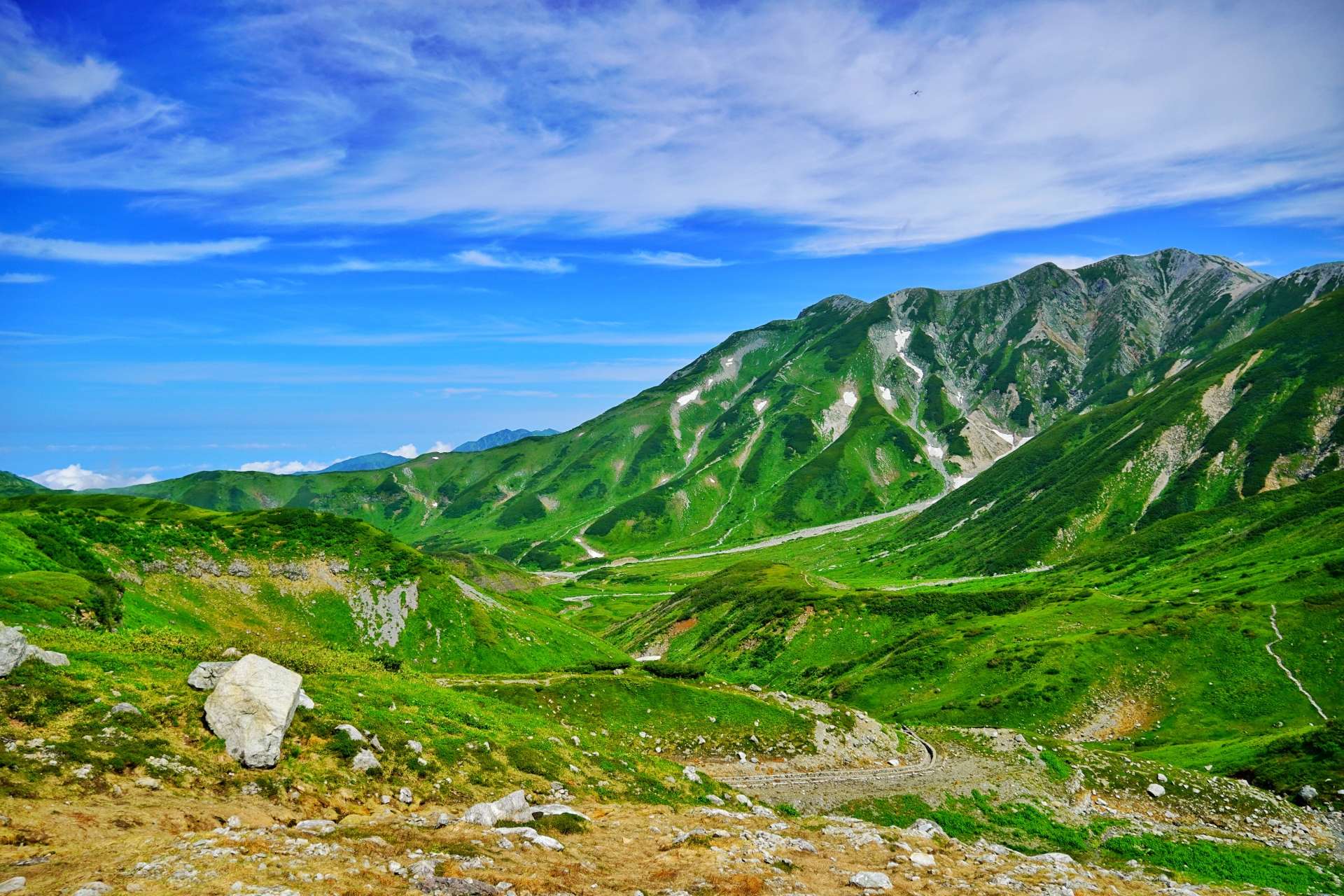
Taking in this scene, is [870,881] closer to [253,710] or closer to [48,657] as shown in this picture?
[253,710]

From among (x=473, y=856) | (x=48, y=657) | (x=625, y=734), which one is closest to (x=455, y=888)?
(x=473, y=856)

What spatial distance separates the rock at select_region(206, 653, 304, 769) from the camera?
866 inches

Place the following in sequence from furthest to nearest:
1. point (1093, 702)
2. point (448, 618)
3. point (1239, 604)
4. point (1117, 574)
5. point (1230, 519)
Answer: point (1230, 519), point (1117, 574), point (1239, 604), point (448, 618), point (1093, 702)

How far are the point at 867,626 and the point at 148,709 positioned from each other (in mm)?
103301

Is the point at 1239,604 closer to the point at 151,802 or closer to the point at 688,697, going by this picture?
the point at 688,697

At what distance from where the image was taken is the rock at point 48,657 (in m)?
23.0

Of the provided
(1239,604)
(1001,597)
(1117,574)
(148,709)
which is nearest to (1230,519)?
(1117,574)

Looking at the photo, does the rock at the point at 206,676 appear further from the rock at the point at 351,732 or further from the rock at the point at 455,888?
the rock at the point at 455,888

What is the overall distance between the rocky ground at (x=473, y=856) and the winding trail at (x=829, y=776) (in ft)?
43.6

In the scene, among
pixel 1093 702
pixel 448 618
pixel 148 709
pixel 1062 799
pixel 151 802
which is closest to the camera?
pixel 151 802

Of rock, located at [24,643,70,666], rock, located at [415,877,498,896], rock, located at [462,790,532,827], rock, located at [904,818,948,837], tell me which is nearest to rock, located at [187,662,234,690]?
rock, located at [24,643,70,666]

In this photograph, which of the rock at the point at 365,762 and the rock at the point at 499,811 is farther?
the rock at the point at 365,762

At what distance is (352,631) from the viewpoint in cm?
6819

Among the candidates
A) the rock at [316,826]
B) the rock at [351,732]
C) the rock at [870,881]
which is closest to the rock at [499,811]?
the rock at [316,826]
